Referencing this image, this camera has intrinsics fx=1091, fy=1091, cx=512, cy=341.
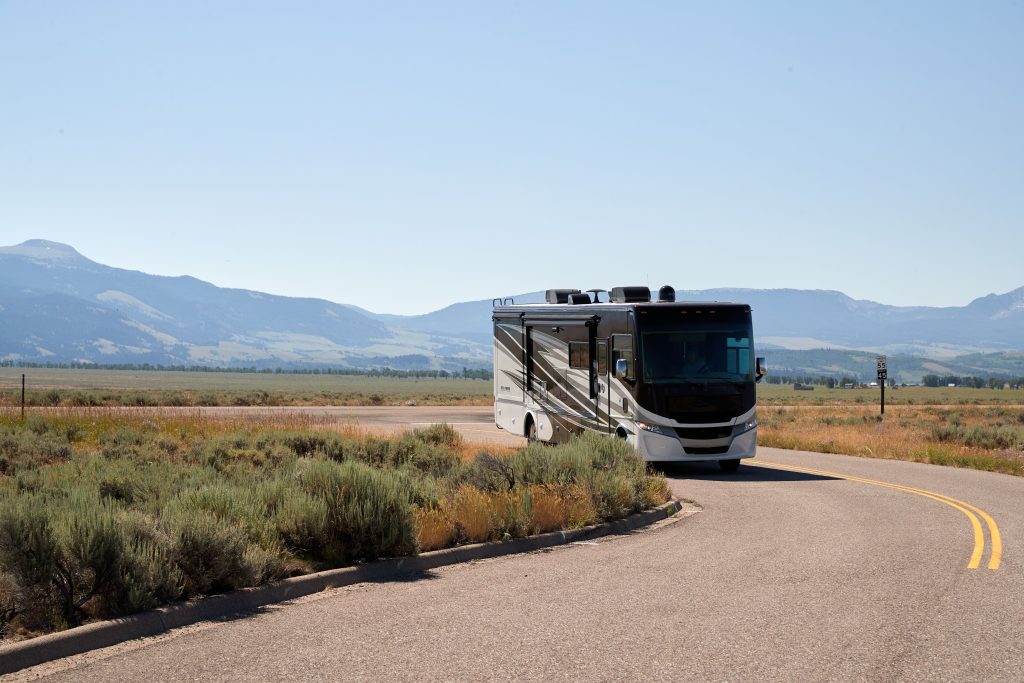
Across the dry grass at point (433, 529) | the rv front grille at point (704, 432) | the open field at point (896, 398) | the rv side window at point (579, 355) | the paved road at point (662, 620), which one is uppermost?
the rv side window at point (579, 355)

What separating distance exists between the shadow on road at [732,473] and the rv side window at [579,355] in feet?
8.54

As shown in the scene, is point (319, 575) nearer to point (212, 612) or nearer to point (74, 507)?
point (212, 612)

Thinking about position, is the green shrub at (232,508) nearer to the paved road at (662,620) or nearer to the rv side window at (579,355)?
the paved road at (662,620)

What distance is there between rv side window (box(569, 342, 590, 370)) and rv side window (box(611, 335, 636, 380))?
0.90 m

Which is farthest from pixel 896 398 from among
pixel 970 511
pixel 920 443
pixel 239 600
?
pixel 239 600

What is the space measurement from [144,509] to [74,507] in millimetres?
1477

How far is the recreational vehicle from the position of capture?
21266 millimetres

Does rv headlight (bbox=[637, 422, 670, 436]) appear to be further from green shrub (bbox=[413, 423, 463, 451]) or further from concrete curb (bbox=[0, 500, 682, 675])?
concrete curb (bbox=[0, 500, 682, 675])

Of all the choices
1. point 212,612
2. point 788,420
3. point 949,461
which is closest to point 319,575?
point 212,612

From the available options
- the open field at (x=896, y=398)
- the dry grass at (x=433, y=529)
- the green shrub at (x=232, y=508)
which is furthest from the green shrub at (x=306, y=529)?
the open field at (x=896, y=398)

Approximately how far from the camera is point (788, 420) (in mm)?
52219

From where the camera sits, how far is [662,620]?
28.3ft

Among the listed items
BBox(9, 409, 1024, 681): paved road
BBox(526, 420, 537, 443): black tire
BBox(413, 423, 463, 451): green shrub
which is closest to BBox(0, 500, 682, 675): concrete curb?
BBox(9, 409, 1024, 681): paved road

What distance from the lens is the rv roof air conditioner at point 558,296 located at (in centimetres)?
2522
